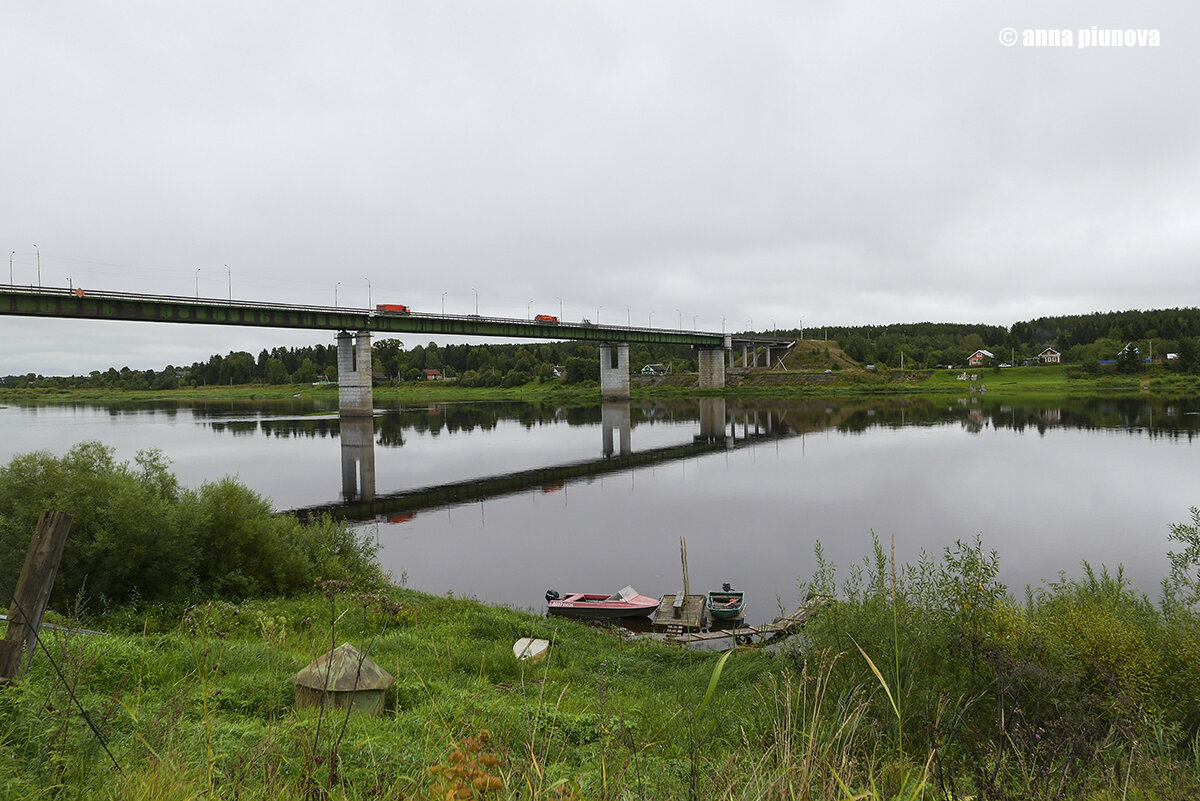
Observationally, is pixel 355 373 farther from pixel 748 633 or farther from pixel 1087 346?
pixel 1087 346

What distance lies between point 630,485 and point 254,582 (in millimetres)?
29955

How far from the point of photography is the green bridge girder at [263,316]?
6094 centimetres

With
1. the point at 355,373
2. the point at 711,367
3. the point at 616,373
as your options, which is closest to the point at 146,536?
the point at 355,373

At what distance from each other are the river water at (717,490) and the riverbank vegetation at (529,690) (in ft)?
16.1

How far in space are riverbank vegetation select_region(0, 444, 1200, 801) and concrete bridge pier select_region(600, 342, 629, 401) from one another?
10991 centimetres

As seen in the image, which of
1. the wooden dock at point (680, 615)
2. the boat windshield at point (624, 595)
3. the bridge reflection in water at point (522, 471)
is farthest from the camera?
the bridge reflection in water at point (522, 471)

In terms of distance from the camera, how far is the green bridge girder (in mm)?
60938

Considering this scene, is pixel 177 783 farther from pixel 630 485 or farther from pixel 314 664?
pixel 630 485

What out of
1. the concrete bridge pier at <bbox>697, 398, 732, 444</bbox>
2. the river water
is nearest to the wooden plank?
the river water

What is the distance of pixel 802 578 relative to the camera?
24781mm

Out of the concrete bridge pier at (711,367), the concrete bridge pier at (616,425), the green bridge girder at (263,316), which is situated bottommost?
the concrete bridge pier at (616,425)

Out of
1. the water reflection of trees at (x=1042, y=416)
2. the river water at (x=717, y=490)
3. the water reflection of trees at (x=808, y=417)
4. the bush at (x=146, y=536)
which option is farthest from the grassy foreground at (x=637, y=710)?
the water reflection of trees at (x=1042, y=416)

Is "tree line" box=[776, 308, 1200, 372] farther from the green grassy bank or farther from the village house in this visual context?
the green grassy bank

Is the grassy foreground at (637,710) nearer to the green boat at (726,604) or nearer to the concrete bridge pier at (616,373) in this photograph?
the green boat at (726,604)
